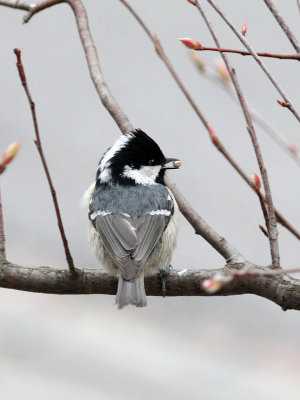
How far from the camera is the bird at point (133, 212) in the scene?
318 cm

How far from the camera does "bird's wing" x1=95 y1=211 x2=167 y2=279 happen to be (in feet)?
10.3

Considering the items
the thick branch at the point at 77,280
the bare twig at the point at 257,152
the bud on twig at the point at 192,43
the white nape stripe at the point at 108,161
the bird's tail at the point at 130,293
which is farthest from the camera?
the white nape stripe at the point at 108,161

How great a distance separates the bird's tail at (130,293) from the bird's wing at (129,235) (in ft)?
0.36

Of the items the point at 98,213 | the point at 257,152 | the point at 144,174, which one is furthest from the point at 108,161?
the point at 257,152

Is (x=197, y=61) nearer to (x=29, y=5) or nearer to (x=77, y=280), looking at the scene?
(x=77, y=280)

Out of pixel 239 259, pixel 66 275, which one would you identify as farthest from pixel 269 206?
pixel 66 275

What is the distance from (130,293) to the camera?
2.85 metres

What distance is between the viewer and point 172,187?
296 cm

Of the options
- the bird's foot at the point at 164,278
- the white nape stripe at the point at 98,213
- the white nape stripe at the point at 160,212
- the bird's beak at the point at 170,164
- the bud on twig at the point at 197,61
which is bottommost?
the bird's foot at the point at 164,278

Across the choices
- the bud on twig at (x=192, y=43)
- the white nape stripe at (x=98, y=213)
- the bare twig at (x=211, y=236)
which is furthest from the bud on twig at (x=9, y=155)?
the white nape stripe at (x=98, y=213)

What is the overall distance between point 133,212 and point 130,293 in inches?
27.2

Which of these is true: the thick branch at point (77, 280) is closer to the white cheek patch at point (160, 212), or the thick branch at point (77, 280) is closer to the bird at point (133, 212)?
the bird at point (133, 212)

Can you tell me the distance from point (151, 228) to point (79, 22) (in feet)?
3.61

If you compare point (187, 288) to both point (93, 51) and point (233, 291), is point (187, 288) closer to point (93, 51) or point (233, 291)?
point (233, 291)
